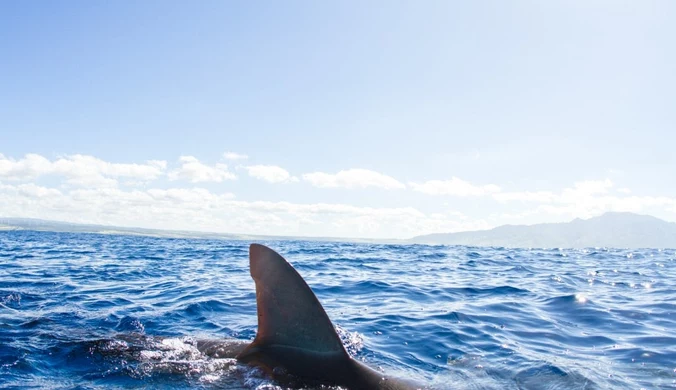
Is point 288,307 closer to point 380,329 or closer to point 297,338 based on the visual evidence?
point 297,338

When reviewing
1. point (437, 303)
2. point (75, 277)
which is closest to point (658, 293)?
point (437, 303)

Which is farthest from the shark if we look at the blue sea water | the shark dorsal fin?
the blue sea water

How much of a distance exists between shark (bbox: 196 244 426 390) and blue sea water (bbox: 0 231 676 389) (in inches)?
15.0

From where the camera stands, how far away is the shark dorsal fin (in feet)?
17.9

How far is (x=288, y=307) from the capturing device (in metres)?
5.57

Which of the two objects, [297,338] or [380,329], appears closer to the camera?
[297,338]

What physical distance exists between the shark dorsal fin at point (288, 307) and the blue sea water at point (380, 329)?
658mm

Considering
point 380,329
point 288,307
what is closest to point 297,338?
point 288,307

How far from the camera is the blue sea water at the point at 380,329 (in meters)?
6.22

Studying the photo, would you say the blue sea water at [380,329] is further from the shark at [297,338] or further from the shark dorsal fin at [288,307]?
the shark dorsal fin at [288,307]

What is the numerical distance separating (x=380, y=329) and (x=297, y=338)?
14.3 feet

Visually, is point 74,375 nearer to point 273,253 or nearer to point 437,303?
point 273,253

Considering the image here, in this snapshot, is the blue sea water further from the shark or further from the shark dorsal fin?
the shark dorsal fin

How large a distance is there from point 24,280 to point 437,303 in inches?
539
